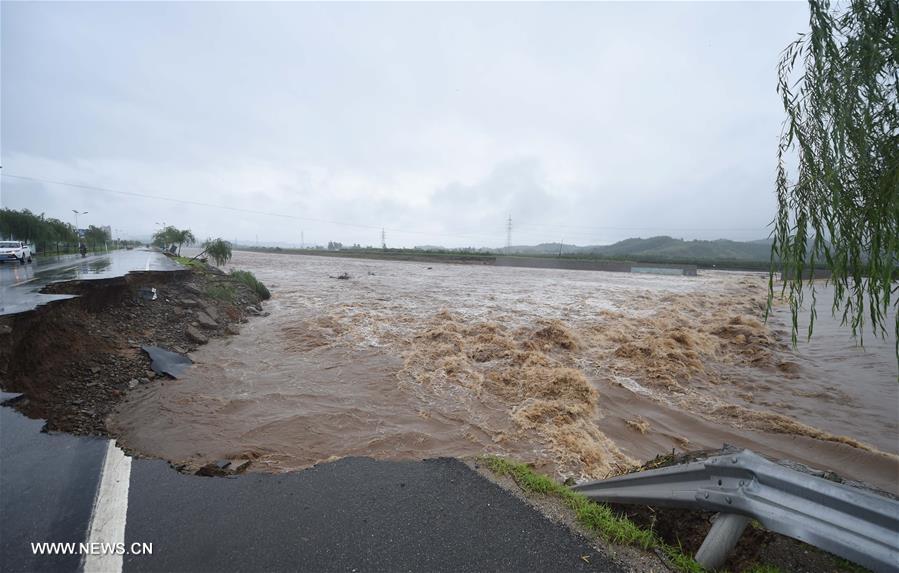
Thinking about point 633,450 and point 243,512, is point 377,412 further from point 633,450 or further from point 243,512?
point 633,450

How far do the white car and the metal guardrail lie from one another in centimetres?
3500

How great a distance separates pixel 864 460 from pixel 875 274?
5.14 m

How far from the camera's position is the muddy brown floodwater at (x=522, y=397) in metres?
5.25

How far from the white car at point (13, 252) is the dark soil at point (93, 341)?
18.6 m

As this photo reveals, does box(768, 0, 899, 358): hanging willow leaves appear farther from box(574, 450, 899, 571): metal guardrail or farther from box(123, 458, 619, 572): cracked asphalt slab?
box(123, 458, 619, 572): cracked asphalt slab

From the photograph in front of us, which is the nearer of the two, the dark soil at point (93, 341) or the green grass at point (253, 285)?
the dark soil at point (93, 341)

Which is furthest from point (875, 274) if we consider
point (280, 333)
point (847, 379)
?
point (280, 333)

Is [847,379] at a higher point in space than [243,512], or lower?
lower

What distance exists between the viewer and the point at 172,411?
5.80 metres

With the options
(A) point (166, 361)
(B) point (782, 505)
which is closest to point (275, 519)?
(B) point (782, 505)

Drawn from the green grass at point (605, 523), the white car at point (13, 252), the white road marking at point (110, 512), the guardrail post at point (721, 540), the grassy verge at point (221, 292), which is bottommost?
the white road marking at point (110, 512)

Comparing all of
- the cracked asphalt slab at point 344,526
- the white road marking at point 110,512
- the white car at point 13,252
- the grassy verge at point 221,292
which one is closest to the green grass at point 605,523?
the cracked asphalt slab at point 344,526

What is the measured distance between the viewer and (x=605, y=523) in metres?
2.63

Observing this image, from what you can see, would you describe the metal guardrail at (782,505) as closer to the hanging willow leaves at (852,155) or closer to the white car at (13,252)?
the hanging willow leaves at (852,155)
